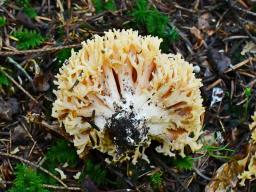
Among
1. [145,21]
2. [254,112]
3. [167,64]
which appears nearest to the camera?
[167,64]

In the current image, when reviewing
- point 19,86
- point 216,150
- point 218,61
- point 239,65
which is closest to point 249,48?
point 239,65

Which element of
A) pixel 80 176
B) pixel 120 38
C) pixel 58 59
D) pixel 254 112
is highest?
pixel 120 38

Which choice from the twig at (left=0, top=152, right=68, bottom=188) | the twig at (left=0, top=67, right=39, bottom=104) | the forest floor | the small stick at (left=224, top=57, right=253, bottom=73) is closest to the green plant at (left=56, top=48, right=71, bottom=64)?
the forest floor

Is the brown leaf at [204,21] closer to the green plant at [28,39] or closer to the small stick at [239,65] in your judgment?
the small stick at [239,65]

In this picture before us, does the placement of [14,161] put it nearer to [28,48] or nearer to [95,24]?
[28,48]

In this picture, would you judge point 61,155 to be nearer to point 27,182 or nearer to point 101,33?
point 27,182

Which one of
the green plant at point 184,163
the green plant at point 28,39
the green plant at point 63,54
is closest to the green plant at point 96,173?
the green plant at point 184,163

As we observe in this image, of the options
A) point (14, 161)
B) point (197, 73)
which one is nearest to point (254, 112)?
point (197, 73)
